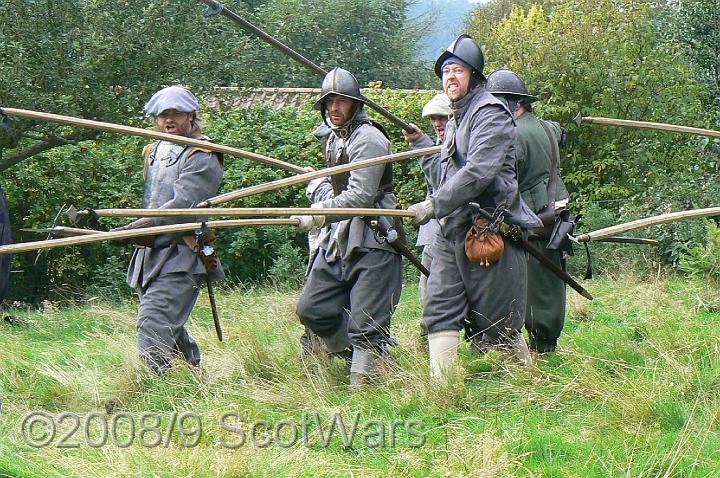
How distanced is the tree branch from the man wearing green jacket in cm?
520

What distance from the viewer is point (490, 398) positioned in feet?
19.2

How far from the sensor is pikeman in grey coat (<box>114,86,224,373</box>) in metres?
6.82

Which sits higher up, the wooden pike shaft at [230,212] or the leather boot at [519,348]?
the wooden pike shaft at [230,212]

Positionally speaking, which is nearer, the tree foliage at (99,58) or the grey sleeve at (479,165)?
the grey sleeve at (479,165)

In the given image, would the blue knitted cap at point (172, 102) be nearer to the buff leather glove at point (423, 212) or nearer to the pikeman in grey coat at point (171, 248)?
the pikeman in grey coat at point (171, 248)

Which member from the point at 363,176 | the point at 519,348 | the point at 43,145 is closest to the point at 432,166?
the point at 363,176

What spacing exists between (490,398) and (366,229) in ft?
4.45

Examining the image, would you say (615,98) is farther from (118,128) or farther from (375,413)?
(118,128)

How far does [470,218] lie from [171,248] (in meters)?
1.88

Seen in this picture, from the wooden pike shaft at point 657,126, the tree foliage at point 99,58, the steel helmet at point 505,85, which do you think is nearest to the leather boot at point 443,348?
the wooden pike shaft at point 657,126

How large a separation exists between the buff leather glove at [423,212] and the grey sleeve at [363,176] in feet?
2.06

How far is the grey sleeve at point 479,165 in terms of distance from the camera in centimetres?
600

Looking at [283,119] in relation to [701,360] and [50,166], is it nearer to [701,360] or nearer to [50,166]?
[50,166]

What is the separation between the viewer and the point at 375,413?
582cm
